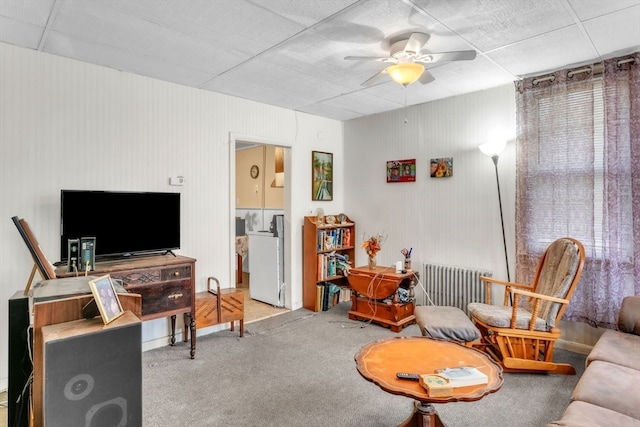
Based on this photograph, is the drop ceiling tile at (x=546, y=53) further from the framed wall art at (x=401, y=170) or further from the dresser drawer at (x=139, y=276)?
the dresser drawer at (x=139, y=276)

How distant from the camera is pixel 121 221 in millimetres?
2918

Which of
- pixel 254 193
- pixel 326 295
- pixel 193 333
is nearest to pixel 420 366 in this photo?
pixel 193 333

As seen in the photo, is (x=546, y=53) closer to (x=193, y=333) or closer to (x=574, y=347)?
(x=574, y=347)

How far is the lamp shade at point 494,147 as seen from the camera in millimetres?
3422

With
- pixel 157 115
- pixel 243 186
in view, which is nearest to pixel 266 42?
pixel 157 115

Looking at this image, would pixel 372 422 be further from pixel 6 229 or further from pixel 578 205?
pixel 6 229

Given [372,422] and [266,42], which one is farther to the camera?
[266,42]

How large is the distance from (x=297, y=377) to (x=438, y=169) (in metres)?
2.64

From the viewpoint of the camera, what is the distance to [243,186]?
6.85 metres

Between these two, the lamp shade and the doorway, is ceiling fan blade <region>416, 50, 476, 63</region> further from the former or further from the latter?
the doorway

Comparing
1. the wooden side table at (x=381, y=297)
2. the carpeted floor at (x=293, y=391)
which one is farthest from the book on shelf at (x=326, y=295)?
the carpeted floor at (x=293, y=391)

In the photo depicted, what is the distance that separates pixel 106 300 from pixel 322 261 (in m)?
3.15

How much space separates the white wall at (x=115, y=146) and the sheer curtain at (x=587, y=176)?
253 cm

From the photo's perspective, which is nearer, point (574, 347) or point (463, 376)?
point (463, 376)
